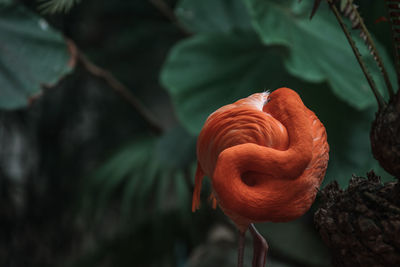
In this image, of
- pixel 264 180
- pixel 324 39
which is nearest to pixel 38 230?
pixel 324 39

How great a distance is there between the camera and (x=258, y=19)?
0.97m

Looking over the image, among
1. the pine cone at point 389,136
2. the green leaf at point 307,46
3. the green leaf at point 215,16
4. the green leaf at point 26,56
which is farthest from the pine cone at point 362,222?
the green leaf at point 215,16

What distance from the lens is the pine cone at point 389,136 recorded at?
41 cm

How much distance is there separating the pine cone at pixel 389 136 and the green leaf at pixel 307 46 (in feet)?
1.29

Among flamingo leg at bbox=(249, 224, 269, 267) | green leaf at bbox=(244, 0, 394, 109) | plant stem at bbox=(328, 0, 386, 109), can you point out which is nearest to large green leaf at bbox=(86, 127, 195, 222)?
green leaf at bbox=(244, 0, 394, 109)

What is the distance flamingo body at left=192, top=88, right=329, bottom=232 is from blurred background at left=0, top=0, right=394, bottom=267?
0.11 metres

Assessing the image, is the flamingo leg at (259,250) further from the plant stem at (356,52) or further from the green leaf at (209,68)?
the green leaf at (209,68)

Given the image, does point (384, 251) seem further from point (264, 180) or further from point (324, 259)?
point (324, 259)

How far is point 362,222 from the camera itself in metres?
0.43

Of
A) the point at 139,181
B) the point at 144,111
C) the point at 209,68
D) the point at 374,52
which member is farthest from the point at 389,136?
the point at 139,181

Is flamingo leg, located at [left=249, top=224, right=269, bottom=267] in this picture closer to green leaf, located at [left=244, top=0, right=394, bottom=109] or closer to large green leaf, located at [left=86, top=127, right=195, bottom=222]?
green leaf, located at [left=244, top=0, right=394, bottom=109]

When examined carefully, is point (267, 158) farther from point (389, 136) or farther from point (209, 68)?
point (209, 68)

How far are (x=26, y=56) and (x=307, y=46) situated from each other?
790 mm

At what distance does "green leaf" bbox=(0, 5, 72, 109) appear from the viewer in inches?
44.7
